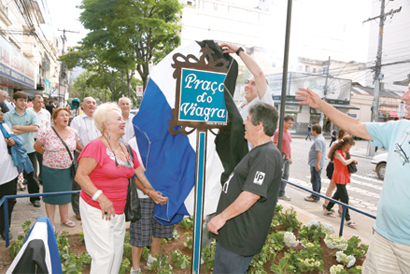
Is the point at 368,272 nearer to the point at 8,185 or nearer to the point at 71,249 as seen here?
the point at 71,249

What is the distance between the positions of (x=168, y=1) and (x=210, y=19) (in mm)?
47794

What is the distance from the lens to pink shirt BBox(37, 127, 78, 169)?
14.0ft

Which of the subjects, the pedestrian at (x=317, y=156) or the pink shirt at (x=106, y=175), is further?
the pedestrian at (x=317, y=156)

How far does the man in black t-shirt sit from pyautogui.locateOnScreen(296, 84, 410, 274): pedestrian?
86 centimetres

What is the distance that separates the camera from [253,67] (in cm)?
257

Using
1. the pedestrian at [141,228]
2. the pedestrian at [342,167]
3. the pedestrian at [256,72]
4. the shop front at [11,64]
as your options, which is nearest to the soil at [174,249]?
the pedestrian at [141,228]

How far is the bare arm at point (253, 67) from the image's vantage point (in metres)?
2.51

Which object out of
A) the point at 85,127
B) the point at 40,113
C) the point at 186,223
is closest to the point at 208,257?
the point at 186,223

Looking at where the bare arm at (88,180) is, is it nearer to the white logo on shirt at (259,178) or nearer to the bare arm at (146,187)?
the bare arm at (146,187)

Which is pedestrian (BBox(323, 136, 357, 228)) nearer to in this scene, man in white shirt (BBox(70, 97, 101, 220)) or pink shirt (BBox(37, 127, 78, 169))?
man in white shirt (BBox(70, 97, 101, 220))

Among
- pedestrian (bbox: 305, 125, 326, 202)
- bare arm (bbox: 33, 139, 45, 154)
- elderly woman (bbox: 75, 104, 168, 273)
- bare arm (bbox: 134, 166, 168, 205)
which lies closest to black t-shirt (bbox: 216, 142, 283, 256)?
bare arm (bbox: 134, 166, 168, 205)

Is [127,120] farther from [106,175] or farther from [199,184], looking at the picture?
[199,184]

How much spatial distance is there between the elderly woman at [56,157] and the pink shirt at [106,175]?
205 cm

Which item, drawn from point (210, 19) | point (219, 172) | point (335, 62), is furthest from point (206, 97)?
point (210, 19)
